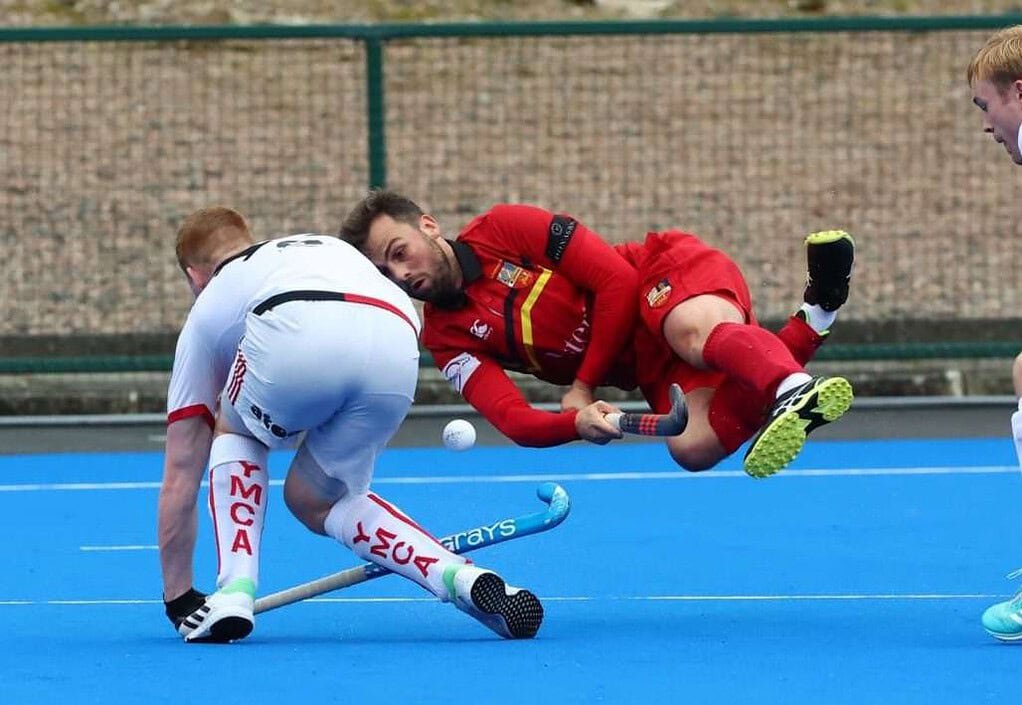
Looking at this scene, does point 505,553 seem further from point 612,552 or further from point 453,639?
point 453,639

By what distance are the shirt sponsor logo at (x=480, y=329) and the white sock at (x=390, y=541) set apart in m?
0.83

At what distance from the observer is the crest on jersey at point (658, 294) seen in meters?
5.94

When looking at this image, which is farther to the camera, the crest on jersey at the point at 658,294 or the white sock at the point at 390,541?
the crest on jersey at the point at 658,294

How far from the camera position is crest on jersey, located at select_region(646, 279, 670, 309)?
19.5 ft

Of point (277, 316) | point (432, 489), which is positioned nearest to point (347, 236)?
point (277, 316)

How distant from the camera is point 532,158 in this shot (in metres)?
13.7

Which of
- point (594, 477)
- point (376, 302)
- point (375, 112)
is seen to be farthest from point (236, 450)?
point (375, 112)

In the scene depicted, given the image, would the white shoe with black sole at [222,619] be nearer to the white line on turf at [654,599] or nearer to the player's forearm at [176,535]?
the player's forearm at [176,535]

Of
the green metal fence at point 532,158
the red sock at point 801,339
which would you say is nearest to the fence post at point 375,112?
the green metal fence at point 532,158

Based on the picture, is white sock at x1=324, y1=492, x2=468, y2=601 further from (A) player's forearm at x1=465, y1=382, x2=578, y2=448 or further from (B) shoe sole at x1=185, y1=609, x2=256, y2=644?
(A) player's forearm at x1=465, y1=382, x2=578, y2=448

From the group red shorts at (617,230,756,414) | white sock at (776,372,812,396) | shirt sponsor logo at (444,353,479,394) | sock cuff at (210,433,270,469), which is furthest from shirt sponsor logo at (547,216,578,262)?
sock cuff at (210,433,270,469)

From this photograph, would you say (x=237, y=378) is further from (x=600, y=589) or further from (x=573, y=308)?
(x=600, y=589)

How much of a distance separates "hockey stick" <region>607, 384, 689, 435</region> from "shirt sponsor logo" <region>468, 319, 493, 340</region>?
0.70 m

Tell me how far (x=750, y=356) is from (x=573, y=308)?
722 millimetres
